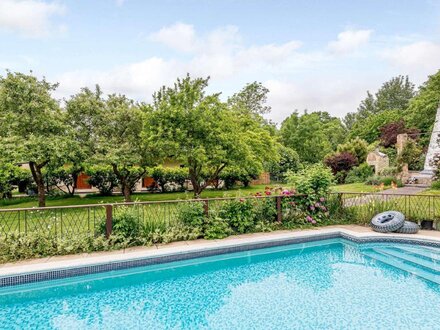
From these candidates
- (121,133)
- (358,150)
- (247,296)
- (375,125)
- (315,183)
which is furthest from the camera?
(375,125)

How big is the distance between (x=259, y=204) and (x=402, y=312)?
162 inches

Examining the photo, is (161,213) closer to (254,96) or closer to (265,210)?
(265,210)

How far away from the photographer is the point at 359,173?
67.8 ft

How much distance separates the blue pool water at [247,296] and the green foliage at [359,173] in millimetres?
14658

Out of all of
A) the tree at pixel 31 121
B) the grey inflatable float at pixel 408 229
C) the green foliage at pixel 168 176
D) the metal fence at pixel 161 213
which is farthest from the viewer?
the green foliage at pixel 168 176

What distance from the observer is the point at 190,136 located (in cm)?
1043

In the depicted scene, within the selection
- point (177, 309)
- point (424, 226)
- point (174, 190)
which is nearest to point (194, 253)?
point (177, 309)

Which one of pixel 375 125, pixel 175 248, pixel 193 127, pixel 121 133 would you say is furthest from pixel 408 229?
pixel 375 125

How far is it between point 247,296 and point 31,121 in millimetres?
9301

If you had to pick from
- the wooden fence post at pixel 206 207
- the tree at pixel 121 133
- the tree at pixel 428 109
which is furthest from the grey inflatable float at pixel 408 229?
the tree at pixel 428 109

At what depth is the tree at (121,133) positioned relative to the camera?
11.0 meters

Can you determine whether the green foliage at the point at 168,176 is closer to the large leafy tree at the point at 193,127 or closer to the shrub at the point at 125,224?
the large leafy tree at the point at 193,127

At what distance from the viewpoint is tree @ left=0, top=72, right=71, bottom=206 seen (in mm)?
9273

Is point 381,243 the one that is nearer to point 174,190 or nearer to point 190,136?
point 190,136
